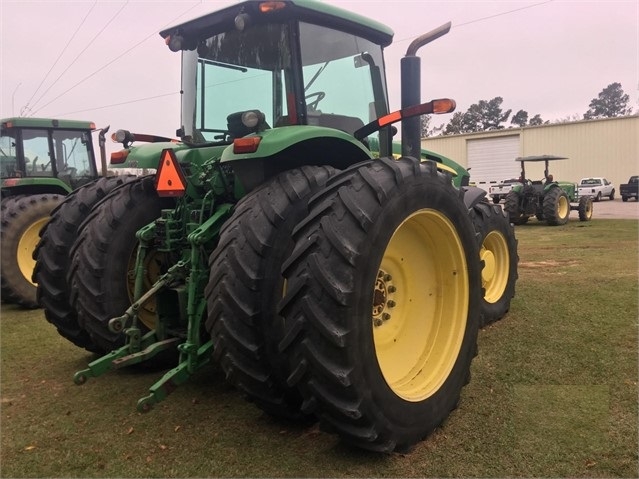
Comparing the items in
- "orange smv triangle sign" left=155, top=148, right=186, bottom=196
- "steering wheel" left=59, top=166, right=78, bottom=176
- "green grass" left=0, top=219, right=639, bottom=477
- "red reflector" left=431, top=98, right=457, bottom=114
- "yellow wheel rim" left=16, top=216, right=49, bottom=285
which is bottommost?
"green grass" left=0, top=219, right=639, bottom=477

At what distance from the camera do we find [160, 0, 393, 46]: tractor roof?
3.33 meters

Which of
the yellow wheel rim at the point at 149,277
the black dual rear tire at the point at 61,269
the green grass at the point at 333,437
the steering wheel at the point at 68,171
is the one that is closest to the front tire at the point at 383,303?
the green grass at the point at 333,437

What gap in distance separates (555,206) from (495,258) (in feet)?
37.2

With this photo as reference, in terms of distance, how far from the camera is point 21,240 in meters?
7.28

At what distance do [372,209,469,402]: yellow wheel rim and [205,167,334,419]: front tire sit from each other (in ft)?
1.98

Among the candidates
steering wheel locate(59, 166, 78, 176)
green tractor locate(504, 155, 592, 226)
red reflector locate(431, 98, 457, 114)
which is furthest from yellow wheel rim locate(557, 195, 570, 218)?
red reflector locate(431, 98, 457, 114)

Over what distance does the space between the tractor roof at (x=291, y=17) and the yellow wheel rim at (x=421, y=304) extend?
59.1 inches

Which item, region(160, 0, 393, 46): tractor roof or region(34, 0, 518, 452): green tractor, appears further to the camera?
region(160, 0, 393, 46): tractor roof

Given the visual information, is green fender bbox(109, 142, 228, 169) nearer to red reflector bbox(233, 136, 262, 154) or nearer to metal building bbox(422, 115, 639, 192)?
red reflector bbox(233, 136, 262, 154)

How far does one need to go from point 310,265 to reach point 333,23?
1984 millimetres

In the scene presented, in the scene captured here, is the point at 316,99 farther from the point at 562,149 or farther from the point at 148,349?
the point at 562,149

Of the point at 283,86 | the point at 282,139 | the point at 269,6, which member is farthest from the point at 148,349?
the point at 269,6

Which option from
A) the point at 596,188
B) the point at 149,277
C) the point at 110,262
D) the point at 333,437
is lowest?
the point at 333,437

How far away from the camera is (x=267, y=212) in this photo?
286 centimetres
